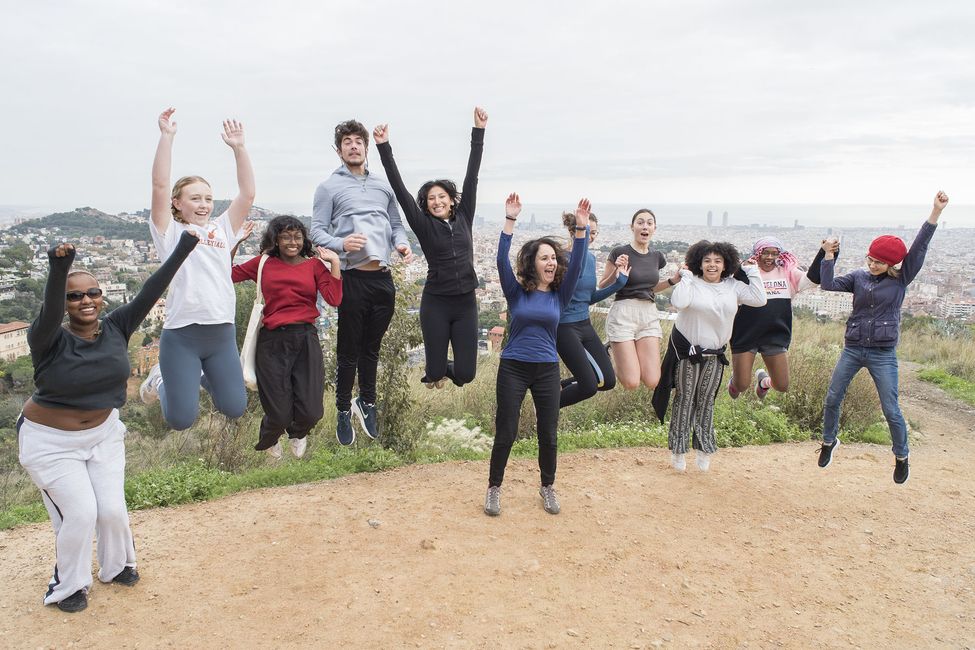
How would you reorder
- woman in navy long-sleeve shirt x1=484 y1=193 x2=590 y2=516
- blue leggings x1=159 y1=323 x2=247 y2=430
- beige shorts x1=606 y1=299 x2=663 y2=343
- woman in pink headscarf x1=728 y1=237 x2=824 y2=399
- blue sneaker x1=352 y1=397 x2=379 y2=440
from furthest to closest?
woman in pink headscarf x1=728 y1=237 x2=824 y2=399, beige shorts x1=606 y1=299 x2=663 y2=343, blue sneaker x1=352 y1=397 x2=379 y2=440, woman in navy long-sleeve shirt x1=484 y1=193 x2=590 y2=516, blue leggings x1=159 y1=323 x2=247 y2=430

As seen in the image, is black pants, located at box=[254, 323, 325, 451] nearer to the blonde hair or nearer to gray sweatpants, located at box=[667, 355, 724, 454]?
the blonde hair

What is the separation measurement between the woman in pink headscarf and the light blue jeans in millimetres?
798

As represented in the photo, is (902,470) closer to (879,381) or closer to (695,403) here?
(879,381)

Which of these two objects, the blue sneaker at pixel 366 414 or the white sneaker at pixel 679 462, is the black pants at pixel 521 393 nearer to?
the blue sneaker at pixel 366 414

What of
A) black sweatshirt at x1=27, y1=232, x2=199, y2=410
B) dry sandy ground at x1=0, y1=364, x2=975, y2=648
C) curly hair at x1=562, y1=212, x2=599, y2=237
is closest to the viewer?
black sweatshirt at x1=27, y1=232, x2=199, y2=410

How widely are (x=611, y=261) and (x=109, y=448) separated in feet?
14.3

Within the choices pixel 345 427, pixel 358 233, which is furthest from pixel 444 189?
pixel 345 427

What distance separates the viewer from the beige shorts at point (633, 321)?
22.3ft

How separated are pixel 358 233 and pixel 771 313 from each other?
4.32 metres

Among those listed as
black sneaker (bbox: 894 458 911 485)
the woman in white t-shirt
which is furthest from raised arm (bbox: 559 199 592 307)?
black sneaker (bbox: 894 458 911 485)

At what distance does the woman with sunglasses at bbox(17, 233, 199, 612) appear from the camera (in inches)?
153

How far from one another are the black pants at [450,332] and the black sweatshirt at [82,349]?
2.06 m

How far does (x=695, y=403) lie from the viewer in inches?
259

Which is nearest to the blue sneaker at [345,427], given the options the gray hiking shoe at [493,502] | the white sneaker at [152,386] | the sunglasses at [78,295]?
the gray hiking shoe at [493,502]
